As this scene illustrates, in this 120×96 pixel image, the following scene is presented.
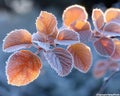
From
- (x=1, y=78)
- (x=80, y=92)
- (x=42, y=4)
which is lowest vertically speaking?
(x=80, y=92)

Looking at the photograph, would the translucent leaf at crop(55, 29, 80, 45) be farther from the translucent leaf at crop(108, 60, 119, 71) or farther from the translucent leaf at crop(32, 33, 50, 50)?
the translucent leaf at crop(108, 60, 119, 71)

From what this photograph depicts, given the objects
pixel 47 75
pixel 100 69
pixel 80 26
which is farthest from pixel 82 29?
pixel 47 75

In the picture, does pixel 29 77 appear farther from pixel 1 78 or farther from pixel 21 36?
pixel 1 78

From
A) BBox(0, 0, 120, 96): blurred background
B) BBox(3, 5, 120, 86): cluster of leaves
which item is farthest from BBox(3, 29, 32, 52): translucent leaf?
BBox(0, 0, 120, 96): blurred background

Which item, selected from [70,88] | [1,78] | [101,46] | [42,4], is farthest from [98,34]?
[42,4]

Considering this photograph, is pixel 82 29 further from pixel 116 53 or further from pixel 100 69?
pixel 100 69
